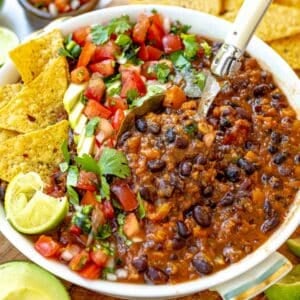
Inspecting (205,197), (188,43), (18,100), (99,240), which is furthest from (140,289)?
(188,43)

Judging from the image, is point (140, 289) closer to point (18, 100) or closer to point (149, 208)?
point (149, 208)

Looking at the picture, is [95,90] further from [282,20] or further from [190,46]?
[282,20]

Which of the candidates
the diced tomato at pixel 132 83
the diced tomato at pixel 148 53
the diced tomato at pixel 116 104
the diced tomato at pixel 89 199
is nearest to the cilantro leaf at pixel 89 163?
the diced tomato at pixel 89 199

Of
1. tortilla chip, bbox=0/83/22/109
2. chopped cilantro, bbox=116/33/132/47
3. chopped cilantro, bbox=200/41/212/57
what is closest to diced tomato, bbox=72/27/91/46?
chopped cilantro, bbox=116/33/132/47

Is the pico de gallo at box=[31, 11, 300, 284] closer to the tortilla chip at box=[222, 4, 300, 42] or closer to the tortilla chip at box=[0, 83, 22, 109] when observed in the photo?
the tortilla chip at box=[0, 83, 22, 109]

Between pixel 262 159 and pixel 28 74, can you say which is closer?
pixel 262 159

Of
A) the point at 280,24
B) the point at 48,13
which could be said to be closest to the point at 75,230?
the point at 280,24

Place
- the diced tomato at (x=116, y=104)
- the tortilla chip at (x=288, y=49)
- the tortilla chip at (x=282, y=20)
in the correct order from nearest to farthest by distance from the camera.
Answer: the diced tomato at (x=116, y=104) < the tortilla chip at (x=282, y=20) < the tortilla chip at (x=288, y=49)

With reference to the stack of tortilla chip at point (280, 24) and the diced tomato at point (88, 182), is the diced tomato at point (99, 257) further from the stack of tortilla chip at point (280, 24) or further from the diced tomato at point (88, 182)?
the stack of tortilla chip at point (280, 24)
